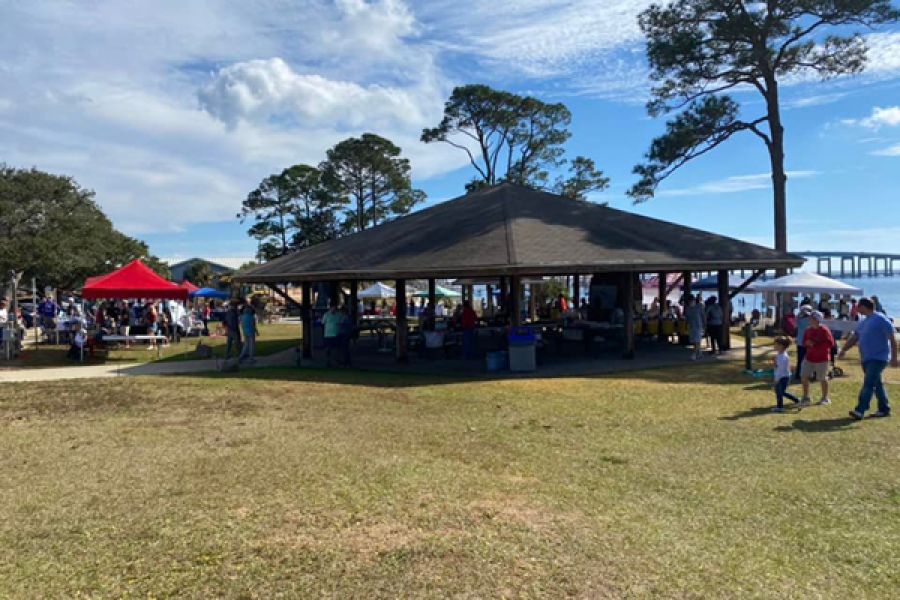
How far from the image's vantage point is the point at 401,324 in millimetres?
15867

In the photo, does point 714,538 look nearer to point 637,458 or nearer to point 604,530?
point 604,530

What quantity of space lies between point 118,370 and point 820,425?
14.5m

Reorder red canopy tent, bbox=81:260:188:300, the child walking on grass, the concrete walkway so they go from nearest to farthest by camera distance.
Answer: the child walking on grass
the concrete walkway
red canopy tent, bbox=81:260:188:300

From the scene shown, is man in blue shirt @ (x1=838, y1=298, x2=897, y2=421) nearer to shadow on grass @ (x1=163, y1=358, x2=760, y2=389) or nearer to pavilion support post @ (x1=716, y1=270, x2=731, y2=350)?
shadow on grass @ (x1=163, y1=358, x2=760, y2=389)

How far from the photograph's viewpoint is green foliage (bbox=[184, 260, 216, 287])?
6247 cm

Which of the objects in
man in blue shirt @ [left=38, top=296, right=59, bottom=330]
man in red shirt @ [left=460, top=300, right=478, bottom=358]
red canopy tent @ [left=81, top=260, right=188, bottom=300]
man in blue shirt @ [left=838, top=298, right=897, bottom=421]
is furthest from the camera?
man in blue shirt @ [left=38, top=296, right=59, bottom=330]

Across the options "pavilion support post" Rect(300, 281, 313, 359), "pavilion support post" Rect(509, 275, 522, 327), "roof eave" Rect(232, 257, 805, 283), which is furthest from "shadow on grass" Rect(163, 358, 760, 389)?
"roof eave" Rect(232, 257, 805, 283)

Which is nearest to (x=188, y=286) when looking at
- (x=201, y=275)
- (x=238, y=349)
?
(x=238, y=349)

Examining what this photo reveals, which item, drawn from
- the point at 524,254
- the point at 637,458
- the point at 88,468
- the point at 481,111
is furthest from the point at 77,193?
the point at 637,458

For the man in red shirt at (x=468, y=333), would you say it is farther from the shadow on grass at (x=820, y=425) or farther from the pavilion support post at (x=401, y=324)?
the shadow on grass at (x=820, y=425)

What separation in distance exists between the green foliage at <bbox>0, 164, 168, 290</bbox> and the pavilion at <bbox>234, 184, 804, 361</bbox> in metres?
26.1

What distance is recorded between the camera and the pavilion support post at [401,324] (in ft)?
51.2

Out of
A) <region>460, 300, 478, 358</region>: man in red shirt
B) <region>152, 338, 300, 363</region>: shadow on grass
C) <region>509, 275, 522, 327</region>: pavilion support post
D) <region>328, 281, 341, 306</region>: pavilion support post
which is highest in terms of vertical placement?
<region>328, 281, 341, 306</region>: pavilion support post

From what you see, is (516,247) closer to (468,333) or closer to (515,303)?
(515,303)
